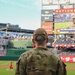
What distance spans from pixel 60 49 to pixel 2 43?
1437cm

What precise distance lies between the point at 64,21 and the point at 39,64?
178ft

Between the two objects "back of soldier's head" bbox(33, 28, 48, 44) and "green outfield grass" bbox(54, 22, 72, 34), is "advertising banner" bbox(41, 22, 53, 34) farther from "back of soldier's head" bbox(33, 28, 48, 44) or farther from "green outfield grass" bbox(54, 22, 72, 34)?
"back of soldier's head" bbox(33, 28, 48, 44)

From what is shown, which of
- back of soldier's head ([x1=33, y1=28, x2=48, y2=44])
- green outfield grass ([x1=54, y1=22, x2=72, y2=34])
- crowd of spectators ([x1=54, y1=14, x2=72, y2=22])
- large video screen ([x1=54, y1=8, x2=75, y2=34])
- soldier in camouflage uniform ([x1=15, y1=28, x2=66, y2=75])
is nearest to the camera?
soldier in camouflage uniform ([x1=15, y1=28, x2=66, y2=75])

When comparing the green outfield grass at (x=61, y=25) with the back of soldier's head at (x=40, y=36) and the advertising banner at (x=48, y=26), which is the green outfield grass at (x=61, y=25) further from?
the back of soldier's head at (x=40, y=36)

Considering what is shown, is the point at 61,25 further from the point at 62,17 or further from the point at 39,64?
the point at 39,64

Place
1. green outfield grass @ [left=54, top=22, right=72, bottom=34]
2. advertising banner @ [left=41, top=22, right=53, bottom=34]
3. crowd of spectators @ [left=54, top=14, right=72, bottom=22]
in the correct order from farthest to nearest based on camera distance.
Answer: advertising banner @ [left=41, top=22, right=53, bottom=34]
crowd of spectators @ [left=54, top=14, right=72, bottom=22]
green outfield grass @ [left=54, top=22, right=72, bottom=34]

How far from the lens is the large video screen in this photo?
184ft

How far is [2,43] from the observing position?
6331 centimetres

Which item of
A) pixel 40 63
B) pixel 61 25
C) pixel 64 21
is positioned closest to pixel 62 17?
pixel 64 21

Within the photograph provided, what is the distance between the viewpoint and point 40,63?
3357 mm

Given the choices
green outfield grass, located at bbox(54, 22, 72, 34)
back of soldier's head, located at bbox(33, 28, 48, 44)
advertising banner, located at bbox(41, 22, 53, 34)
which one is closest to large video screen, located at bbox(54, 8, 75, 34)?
green outfield grass, located at bbox(54, 22, 72, 34)

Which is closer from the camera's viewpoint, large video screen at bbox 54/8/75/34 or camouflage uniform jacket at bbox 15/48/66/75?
camouflage uniform jacket at bbox 15/48/66/75

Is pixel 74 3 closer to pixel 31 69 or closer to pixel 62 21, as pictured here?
pixel 62 21

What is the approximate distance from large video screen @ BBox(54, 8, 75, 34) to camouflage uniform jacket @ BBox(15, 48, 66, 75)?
52.6 m
